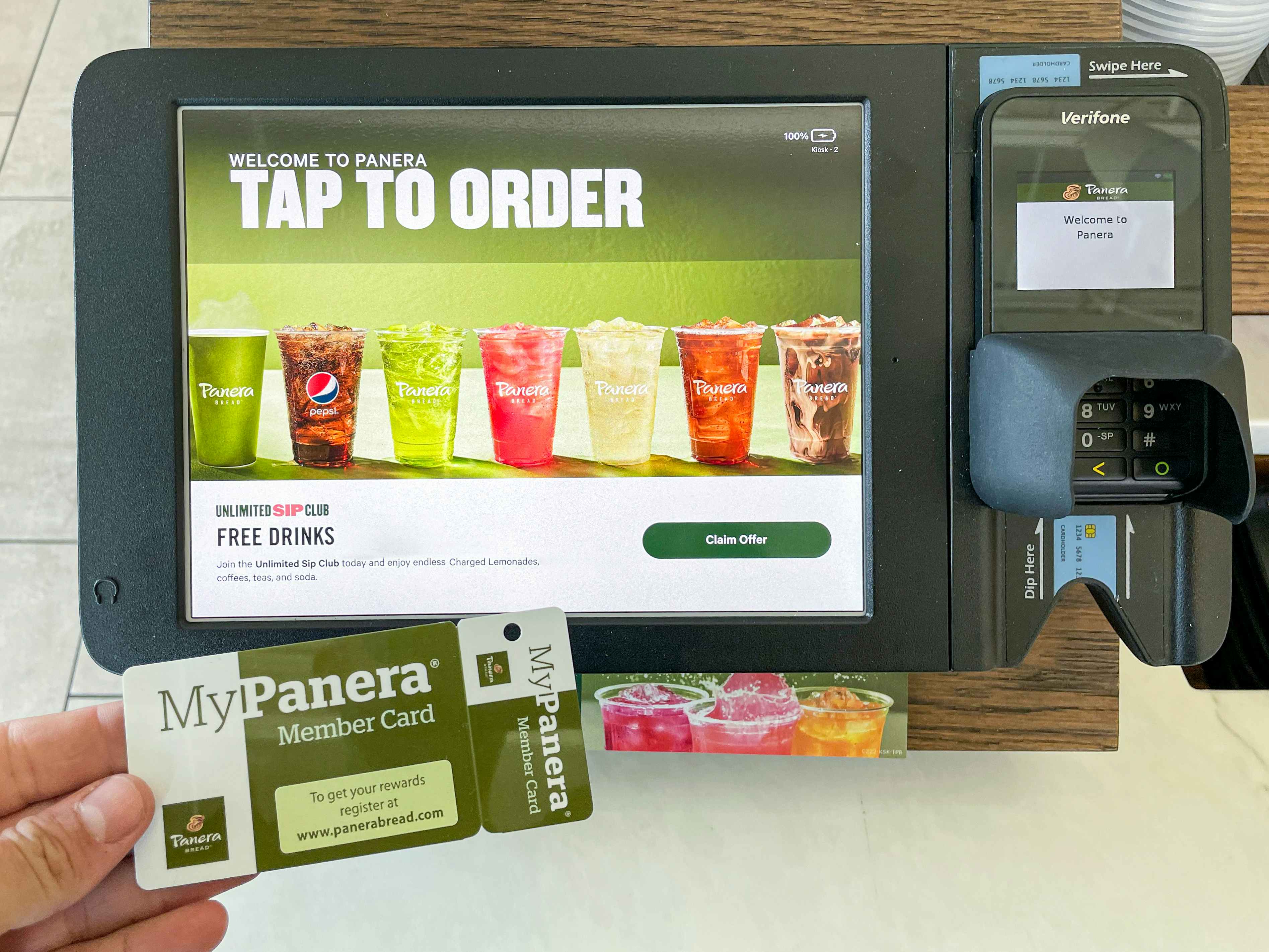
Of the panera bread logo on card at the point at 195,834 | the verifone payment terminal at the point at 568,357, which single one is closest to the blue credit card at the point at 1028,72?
the verifone payment terminal at the point at 568,357

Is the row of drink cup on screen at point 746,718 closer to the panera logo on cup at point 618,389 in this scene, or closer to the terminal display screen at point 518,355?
the terminal display screen at point 518,355

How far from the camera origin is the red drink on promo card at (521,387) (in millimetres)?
637

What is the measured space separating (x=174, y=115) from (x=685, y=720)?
62cm

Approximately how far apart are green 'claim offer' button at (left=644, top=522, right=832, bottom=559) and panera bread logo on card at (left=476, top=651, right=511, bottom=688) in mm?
138

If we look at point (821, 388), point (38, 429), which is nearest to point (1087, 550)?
point (821, 388)

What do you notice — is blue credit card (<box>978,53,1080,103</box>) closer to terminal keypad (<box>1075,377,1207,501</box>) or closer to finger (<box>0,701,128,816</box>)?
terminal keypad (<box>1075,377,1207,501</box>)

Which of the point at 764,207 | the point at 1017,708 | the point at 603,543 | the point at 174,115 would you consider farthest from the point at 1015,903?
the point at 174,115

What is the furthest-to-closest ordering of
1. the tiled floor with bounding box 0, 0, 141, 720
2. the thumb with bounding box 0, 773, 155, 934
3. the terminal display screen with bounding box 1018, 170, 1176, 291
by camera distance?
the tiled floor with bounding box 0, 0, 141, 720 → the terminal display screen with bounding box 1018, 170, 1176, 291 → the thumb with bounding box 0, 773, 155, 934

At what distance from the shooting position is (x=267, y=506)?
24.9 inches

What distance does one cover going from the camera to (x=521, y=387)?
25.2 inches

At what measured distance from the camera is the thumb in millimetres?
504

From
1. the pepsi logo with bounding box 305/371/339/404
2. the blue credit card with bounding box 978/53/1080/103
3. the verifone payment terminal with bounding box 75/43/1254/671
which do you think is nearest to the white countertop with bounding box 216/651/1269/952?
the verifone payment terminal with bounding box 75/43/1254/671

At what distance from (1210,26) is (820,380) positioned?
44 cm

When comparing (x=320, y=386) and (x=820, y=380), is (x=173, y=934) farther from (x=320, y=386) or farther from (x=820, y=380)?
(x=820, y=380)
